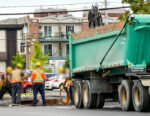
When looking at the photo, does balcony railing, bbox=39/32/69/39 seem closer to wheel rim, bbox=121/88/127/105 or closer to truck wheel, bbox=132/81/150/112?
wheel rim, bbox=121/88/127/105

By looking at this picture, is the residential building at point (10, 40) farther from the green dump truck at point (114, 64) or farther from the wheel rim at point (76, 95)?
the green dump truck at point (114, 64)

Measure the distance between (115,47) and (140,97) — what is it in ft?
6.62

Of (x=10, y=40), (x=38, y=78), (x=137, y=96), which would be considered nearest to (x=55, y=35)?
(x=10, y=40)

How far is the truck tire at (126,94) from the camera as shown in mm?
15884

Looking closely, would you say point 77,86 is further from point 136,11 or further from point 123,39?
point 136,11

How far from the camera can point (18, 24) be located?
77125mm

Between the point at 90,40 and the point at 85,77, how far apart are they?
1.83 metres

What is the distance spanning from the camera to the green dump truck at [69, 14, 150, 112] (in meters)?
15.5

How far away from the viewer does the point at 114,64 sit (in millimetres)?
16750

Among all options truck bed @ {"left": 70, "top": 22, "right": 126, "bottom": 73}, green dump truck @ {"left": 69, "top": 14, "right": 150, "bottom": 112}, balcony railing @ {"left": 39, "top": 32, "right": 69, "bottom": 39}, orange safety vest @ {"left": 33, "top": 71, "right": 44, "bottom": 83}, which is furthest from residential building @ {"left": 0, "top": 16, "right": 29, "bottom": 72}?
green dump truck @ {"left": 69, "top": 14, "right": 150, "bottom": 112}

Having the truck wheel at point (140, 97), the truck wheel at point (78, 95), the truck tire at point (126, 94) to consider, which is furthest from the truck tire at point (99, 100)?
the truck wheel at point (140, 97)

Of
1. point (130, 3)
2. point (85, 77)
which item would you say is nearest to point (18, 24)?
point (130, 3)

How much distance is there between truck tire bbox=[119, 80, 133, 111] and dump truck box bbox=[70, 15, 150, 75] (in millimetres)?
468

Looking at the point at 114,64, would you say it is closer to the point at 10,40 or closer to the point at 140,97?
the point at 140,97
